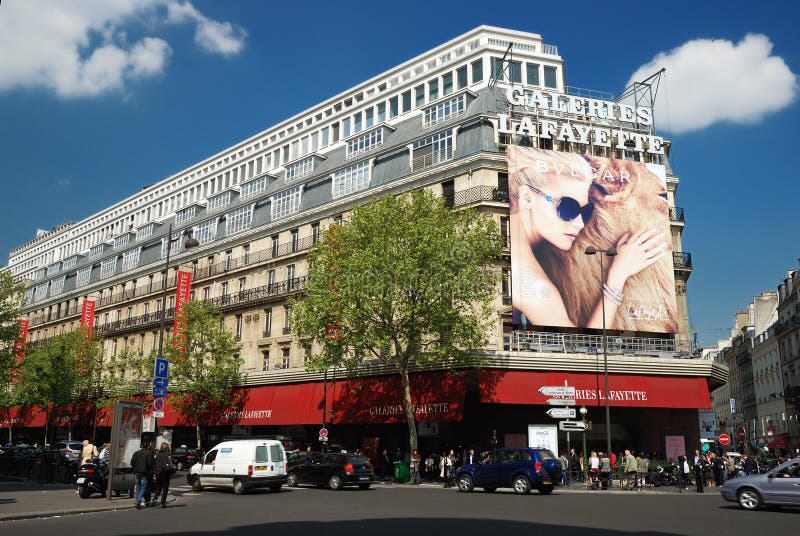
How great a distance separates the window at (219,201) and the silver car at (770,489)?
47731 mm

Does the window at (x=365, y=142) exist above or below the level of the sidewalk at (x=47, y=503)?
above

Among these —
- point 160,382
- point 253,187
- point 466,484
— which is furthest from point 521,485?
point 253,187

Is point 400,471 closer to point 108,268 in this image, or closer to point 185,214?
point 185,214

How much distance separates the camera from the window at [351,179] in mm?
44969

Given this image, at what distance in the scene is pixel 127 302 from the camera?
61.2 meters

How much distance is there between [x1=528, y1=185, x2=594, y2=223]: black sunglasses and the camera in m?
38.1

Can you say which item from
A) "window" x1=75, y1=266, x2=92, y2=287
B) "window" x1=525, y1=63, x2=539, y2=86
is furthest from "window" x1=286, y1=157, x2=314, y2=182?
"window" x1=75, y1=266, x2=92, y2=287

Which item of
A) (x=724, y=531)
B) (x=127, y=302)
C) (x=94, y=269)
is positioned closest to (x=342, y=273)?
(x=724, y=531)

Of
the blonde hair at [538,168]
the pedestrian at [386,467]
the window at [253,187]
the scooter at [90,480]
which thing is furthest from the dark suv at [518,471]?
the window at [253,187]

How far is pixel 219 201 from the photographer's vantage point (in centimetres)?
5953

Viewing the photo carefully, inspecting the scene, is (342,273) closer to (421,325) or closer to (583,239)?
(421,325)

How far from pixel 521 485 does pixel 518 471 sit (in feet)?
1.66

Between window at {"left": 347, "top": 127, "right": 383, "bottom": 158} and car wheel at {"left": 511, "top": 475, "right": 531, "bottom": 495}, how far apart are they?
28.4m

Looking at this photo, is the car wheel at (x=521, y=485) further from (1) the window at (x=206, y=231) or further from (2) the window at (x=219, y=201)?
(2) the window at (x=219, y=201)
